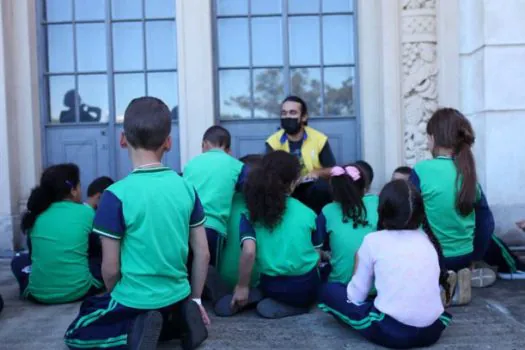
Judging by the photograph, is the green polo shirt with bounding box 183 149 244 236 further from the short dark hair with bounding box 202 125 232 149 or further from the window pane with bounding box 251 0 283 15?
the window pane with bounding box 251 0 283 15

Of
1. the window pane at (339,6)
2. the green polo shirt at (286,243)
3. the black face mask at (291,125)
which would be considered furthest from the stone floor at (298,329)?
the window pane at (339,6)

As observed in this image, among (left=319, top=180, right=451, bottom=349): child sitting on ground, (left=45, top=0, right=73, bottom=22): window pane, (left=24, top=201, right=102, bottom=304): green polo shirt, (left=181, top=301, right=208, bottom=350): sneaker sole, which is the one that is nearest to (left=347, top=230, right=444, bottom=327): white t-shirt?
(left=319, top=180, right=451, bottom=349): child sitting on ground

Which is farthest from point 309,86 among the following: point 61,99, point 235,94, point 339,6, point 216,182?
point 216,182

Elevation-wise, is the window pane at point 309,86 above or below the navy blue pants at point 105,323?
above

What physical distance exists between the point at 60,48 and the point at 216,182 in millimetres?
3593

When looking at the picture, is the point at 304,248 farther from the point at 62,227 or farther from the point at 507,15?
the point at 507,15

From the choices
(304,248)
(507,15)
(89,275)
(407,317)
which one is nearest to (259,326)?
(304,248)

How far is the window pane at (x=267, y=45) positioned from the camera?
7.78 m

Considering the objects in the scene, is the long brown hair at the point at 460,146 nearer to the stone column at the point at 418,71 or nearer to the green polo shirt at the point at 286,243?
the green polo shirt at the point at 286,243

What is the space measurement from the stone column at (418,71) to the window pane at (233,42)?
1.69 m

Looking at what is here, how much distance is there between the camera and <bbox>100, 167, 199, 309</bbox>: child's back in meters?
3.62

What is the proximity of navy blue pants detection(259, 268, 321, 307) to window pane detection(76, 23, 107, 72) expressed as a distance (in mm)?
3979

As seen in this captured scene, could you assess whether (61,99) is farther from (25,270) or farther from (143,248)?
(143,248)

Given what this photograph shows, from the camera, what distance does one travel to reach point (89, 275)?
5223 mm
